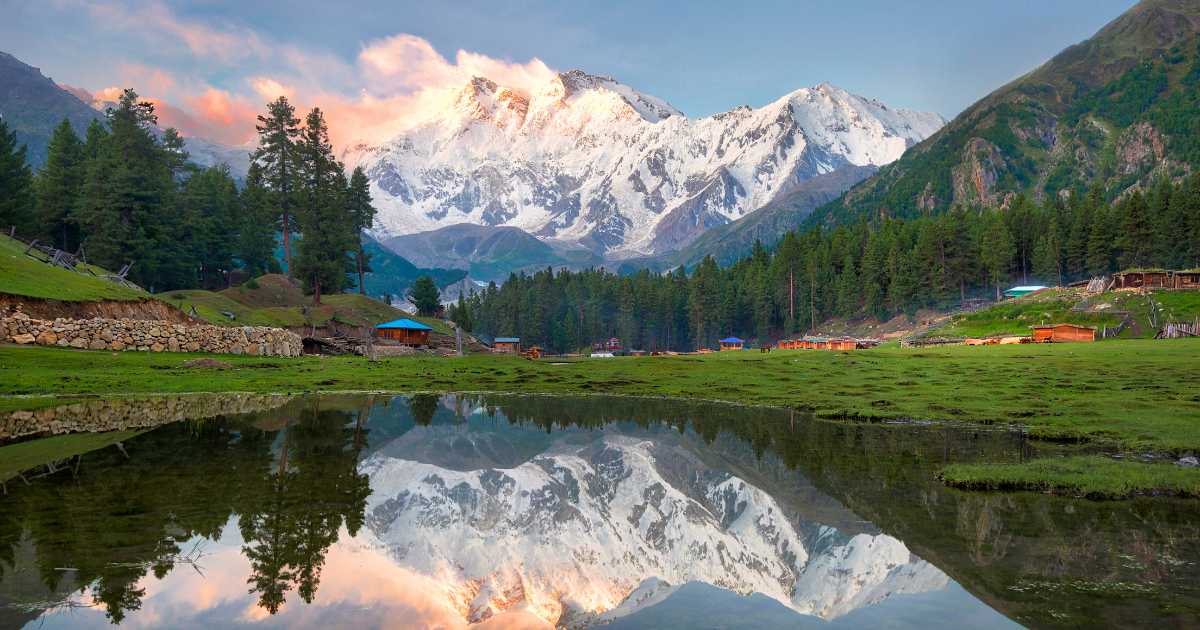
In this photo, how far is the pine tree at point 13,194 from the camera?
78.8 m

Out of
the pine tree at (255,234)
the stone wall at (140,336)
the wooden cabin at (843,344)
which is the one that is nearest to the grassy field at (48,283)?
the stone wall at (140,336)

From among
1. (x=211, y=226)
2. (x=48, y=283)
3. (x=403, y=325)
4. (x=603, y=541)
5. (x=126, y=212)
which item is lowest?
(x=603, y=541)

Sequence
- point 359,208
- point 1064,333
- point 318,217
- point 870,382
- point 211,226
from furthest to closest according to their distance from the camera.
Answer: point 359,208 → point 211,226 → point 318,217 → point 1064,333 → point 870,382

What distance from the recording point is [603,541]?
15.7 meters

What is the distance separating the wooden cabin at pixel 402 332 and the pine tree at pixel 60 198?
3563 centimetres

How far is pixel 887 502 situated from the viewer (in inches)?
705

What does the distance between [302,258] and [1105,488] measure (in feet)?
296

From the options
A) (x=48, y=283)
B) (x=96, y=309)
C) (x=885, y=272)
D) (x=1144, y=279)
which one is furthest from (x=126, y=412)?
(x=885, y=272)

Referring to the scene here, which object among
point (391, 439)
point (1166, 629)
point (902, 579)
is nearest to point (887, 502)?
point (902, 579)

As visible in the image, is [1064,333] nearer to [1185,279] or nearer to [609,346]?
[1185,279]

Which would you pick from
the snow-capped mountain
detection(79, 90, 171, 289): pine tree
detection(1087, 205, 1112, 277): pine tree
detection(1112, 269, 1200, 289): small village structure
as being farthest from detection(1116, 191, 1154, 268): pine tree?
detection(79, 90, 171, 289): pine tree

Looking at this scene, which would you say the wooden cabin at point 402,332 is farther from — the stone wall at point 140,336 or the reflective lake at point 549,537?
the reflective lake at point 549,537

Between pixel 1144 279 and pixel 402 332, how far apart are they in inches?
3944

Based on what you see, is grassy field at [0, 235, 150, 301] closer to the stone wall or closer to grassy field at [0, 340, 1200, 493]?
the stone wall
